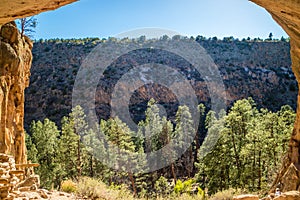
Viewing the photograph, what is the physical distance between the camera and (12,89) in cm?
1254

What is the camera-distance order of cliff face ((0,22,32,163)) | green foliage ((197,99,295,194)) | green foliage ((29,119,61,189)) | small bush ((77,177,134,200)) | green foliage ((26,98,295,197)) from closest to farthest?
small bush ((77,177,134,200)), cliff face ((0,22,32,163)), green foliage ((197,99,295,194)), green foliage ((26,98,295,197)), green foliage ((29,119,61,189))

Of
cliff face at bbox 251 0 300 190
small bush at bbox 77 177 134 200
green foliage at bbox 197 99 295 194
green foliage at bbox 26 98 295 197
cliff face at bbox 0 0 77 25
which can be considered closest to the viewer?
cliff face at bbox 0 0 77 25

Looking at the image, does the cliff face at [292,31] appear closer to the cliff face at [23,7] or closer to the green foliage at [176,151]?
the cliff face at [23,7]

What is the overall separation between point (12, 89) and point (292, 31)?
1110 cm

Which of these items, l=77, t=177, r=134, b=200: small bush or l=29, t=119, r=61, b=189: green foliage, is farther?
l=29, t=119, r=61, b=189: green foliage

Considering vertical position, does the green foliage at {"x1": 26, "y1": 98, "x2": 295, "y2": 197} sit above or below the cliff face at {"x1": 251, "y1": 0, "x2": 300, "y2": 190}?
below

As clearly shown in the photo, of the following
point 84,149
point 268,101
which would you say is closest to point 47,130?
point 84,149

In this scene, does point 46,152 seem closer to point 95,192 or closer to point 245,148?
point 245,148

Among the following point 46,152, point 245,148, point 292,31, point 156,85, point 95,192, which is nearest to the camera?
point 292,31

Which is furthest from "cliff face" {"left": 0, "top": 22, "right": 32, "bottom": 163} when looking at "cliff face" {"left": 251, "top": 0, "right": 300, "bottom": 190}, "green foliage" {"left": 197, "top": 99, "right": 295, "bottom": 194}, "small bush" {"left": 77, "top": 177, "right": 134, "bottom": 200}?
"green foliage" {"left": 197, "top": 99, "right": 295, "bottom": 194}

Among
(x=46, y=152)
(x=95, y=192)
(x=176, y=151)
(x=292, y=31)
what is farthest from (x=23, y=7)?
(x=176, y=151)

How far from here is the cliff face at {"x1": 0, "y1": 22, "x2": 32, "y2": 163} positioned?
37.6ft

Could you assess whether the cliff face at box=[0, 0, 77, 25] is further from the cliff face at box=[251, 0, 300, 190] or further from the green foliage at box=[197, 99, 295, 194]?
the green foliage at box=[197, 99, 295, 194]

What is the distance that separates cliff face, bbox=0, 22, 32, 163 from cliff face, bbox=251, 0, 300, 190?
31.9 feet
